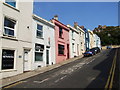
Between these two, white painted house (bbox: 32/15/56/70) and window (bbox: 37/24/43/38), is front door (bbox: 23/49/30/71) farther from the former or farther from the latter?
window (bbox: 37/24/43/38)

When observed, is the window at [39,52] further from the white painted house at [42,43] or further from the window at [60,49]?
the window at [60,49]

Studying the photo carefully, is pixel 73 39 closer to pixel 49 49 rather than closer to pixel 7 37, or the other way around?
pixel 49 49

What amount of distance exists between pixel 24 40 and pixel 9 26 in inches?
87.9

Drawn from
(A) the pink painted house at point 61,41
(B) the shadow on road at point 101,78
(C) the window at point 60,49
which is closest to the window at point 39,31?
(A) the pink painted house at point 61,41

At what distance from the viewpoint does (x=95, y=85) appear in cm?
828

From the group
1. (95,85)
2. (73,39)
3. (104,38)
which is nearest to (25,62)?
(95,85)

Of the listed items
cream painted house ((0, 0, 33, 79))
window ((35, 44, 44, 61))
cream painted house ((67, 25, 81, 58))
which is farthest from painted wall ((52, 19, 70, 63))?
cream painted house ((0, 0, 33, 79))

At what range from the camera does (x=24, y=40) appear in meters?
14.6

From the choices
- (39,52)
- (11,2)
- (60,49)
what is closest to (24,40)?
(39,52)

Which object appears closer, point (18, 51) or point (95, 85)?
point (95, 85)

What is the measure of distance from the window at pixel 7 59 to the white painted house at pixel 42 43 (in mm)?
3171

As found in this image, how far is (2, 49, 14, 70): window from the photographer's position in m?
12.0

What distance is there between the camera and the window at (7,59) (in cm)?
1195

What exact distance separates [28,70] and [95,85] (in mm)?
8665
